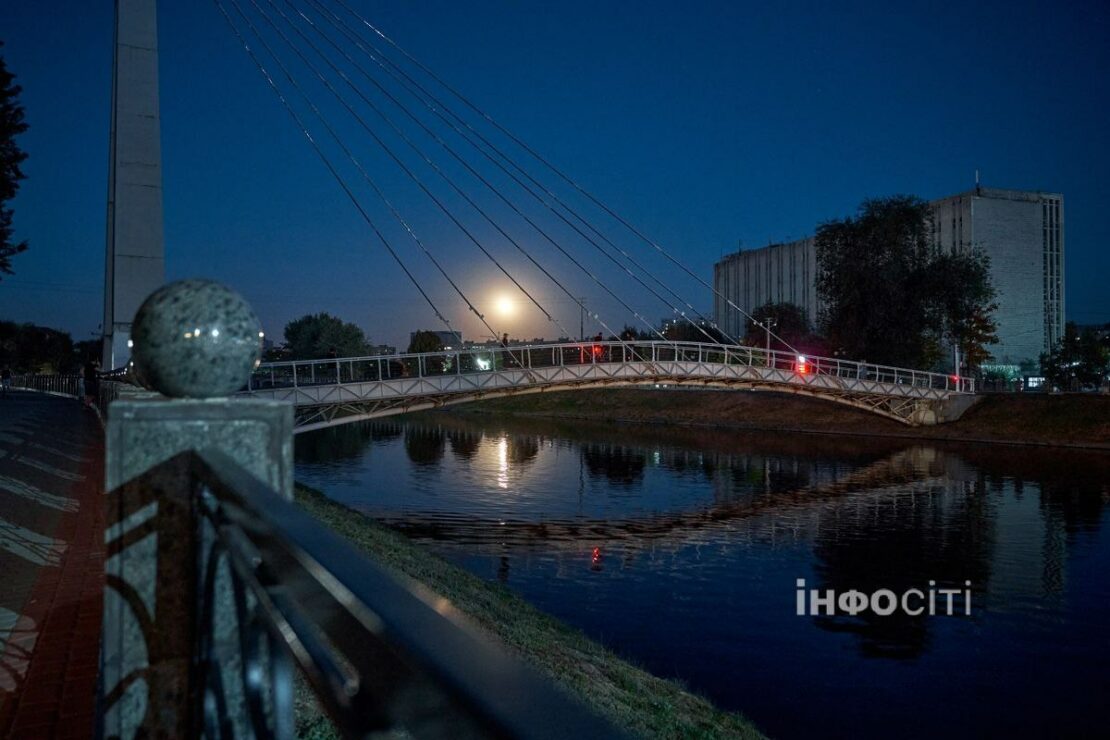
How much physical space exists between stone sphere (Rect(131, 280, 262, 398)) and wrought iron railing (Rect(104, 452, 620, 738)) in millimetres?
264

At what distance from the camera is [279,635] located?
6.37 ft

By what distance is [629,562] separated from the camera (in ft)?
61.8

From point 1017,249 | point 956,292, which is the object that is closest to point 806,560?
point 956,292

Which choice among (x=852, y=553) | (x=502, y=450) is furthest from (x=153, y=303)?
(x=502, y=450)

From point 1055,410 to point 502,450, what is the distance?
28922 mm

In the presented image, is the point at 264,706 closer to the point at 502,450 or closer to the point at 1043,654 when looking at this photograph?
the point at 1043,654

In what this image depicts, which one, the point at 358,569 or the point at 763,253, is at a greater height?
the point at 763,253

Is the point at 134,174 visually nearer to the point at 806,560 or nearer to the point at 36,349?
the point at 806,560

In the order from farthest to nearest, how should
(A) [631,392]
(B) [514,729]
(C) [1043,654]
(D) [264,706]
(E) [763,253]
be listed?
1. (E) [763,253]
2. (A) [631,392]
3. (C) [1043,654]
4. (D) [264,706]
5. (B) [514,729]

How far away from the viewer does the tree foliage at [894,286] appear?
2146 inches

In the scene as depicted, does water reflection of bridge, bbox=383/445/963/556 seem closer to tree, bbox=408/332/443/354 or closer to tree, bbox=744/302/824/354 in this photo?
tree, bbox=744/302/824/354

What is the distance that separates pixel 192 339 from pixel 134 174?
18798 millimetres

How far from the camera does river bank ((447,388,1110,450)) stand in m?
42.3

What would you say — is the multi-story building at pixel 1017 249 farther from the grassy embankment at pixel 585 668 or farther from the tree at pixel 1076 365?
the grassy embankment at pixel 585 668
